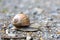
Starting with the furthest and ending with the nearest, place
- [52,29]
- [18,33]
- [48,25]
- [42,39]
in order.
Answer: [48,25], [52,29], [18,33], [42,39]

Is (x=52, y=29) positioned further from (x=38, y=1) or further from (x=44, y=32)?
(x=38, y=1)

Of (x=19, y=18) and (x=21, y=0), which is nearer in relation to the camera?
(x=19, y=18)

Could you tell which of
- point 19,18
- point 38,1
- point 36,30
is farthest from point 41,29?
point 38,1

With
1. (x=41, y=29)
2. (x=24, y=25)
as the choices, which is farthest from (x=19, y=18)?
(x=41, y=29)

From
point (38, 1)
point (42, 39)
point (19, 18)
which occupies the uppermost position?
point (38, 1)

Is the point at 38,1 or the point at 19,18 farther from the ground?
the point at 38,1

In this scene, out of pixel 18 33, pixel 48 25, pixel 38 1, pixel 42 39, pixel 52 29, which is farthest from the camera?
pixel 38 1

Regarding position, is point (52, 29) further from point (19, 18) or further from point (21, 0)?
point (21, 0)

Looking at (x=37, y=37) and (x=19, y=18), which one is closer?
(x=37, y=37)

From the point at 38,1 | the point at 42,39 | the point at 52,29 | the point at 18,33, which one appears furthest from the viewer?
the point at 38,1
